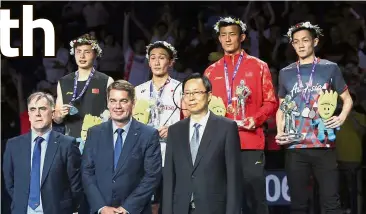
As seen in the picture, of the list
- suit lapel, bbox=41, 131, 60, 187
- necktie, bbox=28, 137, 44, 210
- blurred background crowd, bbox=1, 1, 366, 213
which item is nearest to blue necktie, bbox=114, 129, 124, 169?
suit lapel, bbox=41, 131, 60, 187

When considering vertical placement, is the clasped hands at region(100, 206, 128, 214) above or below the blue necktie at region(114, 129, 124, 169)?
below

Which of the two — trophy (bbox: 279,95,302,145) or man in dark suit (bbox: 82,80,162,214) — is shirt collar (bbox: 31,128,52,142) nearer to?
man in dark suit (bbox: 82,80,162,214)

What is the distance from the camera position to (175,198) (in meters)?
6.21

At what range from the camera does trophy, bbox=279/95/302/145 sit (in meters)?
7.30

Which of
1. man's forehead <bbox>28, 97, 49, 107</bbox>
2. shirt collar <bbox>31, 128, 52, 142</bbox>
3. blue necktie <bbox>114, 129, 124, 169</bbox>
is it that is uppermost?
man's forehead <bbox>28, 97, 49, 107</bbox>

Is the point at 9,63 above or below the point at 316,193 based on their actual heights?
above

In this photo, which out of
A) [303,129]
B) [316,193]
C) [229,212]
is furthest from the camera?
Answer: [316,193]

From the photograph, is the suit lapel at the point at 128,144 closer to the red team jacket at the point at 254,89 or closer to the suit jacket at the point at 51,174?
the suit jacket at the point at 51,174

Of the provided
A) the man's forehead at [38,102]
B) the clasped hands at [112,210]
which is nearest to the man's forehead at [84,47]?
the man's forehead at [38,102]

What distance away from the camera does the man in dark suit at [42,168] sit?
6.47 m

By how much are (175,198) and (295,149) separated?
1.54 meters

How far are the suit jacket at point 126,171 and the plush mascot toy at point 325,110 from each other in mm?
1592

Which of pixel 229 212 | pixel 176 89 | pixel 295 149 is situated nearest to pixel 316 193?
pixel 295 149

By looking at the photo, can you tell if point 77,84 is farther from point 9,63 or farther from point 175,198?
point 9,63
